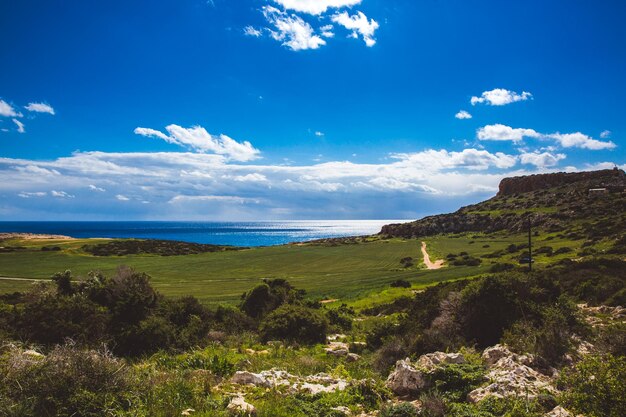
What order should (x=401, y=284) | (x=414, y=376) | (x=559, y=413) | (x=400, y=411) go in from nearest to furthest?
1. (x=559, y=413)
2. (x=400, y=411)
3. (x=414, y=376)
4. (x=401, y=284)

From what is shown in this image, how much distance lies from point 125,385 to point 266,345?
39.2 feet

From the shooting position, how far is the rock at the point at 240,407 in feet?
30.7

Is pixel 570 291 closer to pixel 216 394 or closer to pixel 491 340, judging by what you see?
pixel 491 340

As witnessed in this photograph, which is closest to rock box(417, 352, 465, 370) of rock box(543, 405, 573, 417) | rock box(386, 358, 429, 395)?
rock box(386, 358, 429, 395)

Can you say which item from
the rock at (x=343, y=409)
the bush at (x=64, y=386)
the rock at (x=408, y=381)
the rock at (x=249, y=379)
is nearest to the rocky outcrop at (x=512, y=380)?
the rock at (x=408, y=381)

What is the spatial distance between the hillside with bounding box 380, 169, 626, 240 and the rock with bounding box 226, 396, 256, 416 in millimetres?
80765

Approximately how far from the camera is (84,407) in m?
8.75

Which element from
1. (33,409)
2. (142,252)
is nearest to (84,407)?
(33,409)

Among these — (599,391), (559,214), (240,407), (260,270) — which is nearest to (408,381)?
(599,391)

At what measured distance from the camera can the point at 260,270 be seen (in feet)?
261

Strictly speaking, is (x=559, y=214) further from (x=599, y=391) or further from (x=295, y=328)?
(x=599, y=391)

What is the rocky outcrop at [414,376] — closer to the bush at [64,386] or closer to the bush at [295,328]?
the bush at [64,386]

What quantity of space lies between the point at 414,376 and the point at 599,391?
15.4ft

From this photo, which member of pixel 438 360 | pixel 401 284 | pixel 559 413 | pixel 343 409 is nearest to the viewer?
pixel 559 413
